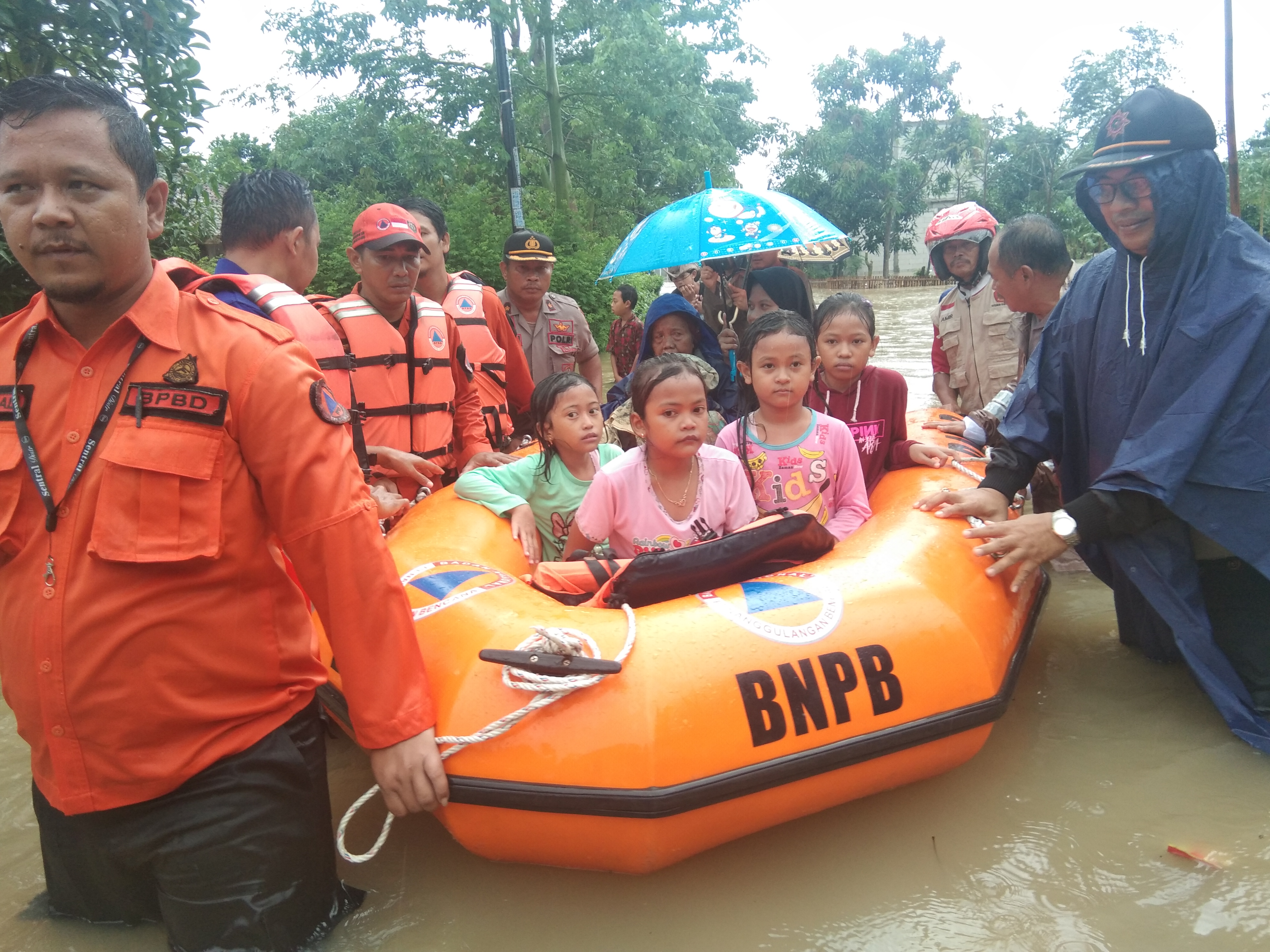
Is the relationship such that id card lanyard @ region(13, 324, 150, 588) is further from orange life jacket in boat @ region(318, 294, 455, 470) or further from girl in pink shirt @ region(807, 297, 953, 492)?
girl in pink shirt @ region(807, 297, 953, 492)

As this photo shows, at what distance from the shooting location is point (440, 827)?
2.49 meters

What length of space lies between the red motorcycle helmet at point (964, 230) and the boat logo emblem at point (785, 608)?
233 cm

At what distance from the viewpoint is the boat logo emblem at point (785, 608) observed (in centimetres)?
221

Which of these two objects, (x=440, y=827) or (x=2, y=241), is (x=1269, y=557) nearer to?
(x=440, y=827)

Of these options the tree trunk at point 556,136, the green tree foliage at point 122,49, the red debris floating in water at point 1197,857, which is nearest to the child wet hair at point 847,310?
the red debris floating in water at point 1197,857

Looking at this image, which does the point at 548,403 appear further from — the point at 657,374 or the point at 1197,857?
the point at 1197,857

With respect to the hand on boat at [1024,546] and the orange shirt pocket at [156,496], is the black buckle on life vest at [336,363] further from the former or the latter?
the hand on boat at [1024,546]

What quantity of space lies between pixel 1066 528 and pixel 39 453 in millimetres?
2472

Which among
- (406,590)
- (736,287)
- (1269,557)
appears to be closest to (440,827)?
(406,590)

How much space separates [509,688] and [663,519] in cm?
86

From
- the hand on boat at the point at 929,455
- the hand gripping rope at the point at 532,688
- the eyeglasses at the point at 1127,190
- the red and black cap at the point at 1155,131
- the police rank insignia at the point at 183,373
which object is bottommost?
the hand gripping rope at the point at 532,688

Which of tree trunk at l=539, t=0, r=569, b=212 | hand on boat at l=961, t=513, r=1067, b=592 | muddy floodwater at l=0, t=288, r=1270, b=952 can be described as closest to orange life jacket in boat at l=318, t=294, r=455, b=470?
muddy floodwater at l=0, t=288, r=1270, b=952

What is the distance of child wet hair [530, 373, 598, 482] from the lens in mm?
2984

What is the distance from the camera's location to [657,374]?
2.67 metres
